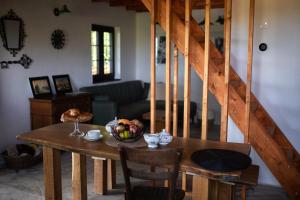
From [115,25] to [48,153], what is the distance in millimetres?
4846

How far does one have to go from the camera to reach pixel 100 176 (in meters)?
3.48

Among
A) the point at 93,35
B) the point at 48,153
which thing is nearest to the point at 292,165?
the point at 48,153

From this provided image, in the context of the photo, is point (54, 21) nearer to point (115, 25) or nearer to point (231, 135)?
point (115, 25)

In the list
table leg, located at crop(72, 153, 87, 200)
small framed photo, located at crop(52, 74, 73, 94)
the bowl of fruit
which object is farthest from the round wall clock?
the bowl of fruit

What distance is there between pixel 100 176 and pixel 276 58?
7.69ft

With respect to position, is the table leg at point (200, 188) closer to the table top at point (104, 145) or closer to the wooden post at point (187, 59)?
the table top at point (104, 145)

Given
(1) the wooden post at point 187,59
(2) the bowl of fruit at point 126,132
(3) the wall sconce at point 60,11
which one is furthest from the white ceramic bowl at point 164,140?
(3) the wall sconce at point 60,11

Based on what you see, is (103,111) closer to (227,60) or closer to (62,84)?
(62,84)

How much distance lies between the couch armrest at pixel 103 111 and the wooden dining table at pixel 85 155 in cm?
246

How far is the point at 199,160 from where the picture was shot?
2.10 metres

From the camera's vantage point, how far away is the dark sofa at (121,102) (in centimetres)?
564

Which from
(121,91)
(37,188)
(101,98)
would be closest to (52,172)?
(37,188)

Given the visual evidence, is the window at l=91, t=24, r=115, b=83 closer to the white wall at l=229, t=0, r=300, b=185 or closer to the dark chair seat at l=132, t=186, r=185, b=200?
Result: the white wall at l=229, t=0, r=300, b=185

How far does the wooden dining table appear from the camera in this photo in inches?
80.8
